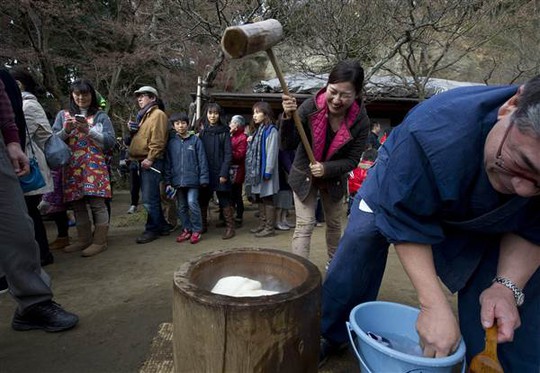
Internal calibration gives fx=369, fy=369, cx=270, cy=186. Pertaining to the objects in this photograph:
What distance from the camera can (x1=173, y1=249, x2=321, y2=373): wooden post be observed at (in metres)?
1.37

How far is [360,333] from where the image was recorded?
52.7 inches

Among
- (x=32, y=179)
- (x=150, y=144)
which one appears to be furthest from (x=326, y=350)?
(x=150, y=144)

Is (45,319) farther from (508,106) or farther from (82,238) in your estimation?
(508,106)

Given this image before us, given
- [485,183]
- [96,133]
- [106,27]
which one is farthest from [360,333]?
[106,27]

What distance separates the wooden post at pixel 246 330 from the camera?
4.48 ft

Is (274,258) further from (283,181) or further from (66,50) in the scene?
(66,50)

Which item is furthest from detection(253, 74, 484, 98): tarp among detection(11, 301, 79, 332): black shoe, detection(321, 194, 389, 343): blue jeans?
detection(11, 301, 79, 332): black shoe

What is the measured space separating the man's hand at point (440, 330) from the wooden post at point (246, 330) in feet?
1.47

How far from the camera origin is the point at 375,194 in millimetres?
1696

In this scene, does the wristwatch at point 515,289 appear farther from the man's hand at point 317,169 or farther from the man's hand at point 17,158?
the man's hand at point 17,158

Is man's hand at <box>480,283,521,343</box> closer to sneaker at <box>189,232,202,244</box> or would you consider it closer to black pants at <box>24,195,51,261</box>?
black pants at <box>24,195,51,261</box>

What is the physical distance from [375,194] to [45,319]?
2.25 meters

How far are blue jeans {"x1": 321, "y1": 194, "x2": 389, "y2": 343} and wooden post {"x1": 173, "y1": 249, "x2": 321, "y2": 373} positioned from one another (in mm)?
388

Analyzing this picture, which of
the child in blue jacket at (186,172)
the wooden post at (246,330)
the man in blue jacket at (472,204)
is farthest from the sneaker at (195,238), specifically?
the man in blue jacket at (472,204)
